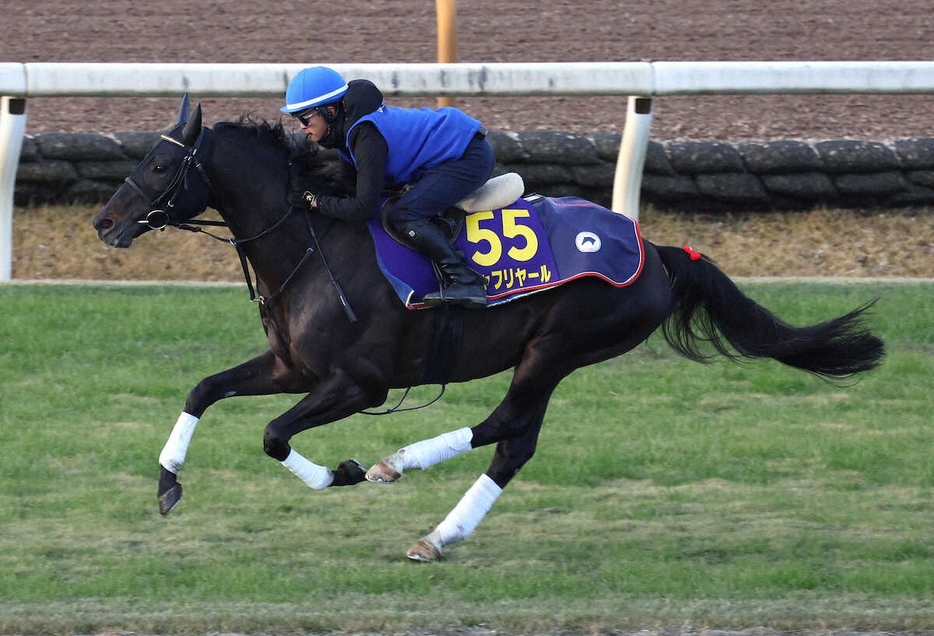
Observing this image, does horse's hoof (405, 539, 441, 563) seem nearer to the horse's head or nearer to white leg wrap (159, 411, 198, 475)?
white leg wrap (159, 411, 198, 475)

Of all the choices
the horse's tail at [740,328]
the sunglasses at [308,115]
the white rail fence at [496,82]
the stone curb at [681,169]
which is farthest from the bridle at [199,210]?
the stone curb at [681,169]

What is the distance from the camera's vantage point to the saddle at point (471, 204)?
564cm

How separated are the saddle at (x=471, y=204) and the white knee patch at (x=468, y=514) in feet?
3.55

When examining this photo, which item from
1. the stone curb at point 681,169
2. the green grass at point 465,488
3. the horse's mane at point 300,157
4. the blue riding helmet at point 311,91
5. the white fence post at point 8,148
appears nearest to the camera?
the green grass at point 465,488

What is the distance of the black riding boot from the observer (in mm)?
5520

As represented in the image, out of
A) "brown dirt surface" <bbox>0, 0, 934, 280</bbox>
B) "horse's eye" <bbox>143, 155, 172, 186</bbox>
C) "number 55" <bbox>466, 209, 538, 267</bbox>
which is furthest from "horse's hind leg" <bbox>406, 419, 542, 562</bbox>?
"brown dirt surface" <bbox>0, 0, 934, 280</bbox>

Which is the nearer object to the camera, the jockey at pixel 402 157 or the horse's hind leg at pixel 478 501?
the jockey at pixel 402 157

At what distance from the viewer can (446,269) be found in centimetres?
556

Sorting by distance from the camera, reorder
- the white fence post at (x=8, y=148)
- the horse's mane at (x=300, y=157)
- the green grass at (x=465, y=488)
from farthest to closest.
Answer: the white fence post at (x=8, y=148) → the horse's mane at (x=300, y=157) → the green grass at (x=465, y=488)

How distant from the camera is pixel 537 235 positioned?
5785 mm

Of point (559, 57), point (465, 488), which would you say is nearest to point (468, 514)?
point (465, 488)

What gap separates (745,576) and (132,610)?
2.37 m

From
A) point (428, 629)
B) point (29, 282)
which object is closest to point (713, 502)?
point (428, 629)

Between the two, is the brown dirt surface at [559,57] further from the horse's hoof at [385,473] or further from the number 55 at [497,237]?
the horse's hoof at [385,473]
